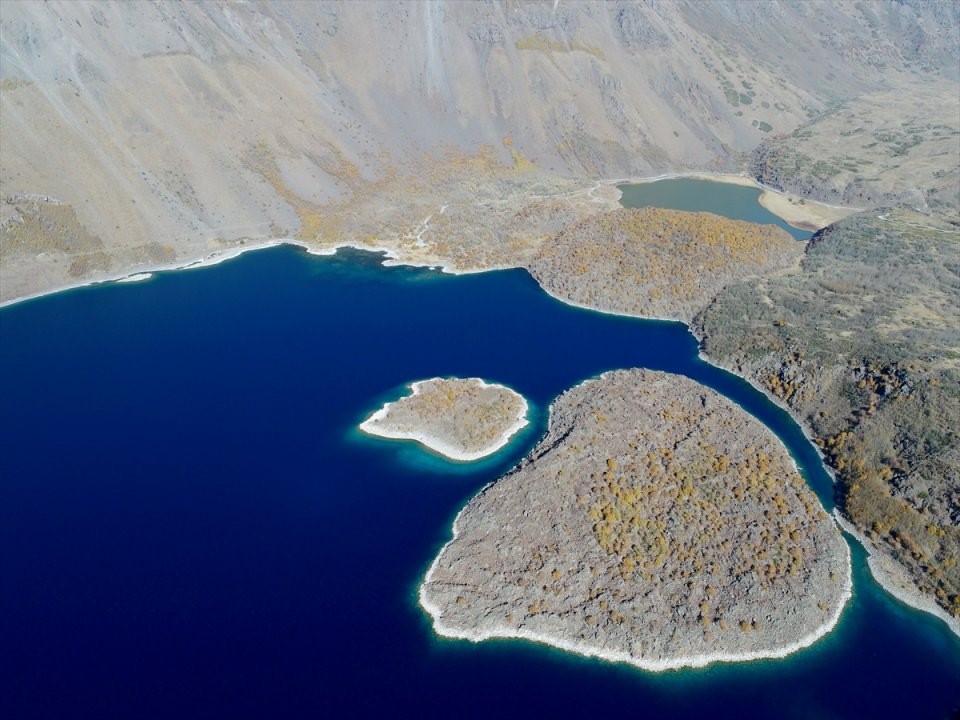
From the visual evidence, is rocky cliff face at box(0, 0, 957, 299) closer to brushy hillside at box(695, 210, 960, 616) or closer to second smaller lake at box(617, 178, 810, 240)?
second smaller lake at box(617, 178, 810, 240)

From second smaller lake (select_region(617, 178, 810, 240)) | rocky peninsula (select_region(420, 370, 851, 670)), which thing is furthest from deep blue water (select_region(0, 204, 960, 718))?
second smaller lake (select_region(617, 178, 810, 240))

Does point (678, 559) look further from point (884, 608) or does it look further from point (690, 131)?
point (690, 131)

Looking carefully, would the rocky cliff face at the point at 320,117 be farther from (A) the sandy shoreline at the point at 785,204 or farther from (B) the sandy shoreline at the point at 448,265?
(A) the sandy shoreline at the point at 785,204

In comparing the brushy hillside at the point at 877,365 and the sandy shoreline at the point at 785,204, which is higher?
the brushy hillside at the point at 877,365

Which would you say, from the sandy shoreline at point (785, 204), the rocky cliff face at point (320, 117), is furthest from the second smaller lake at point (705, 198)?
the rocky cliff face at point (320, 117)

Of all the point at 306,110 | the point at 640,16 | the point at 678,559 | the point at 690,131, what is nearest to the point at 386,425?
the point at 678,559

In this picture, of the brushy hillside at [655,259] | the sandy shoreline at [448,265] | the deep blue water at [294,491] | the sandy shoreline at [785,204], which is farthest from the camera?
the sandy shoreline at [785,204]
